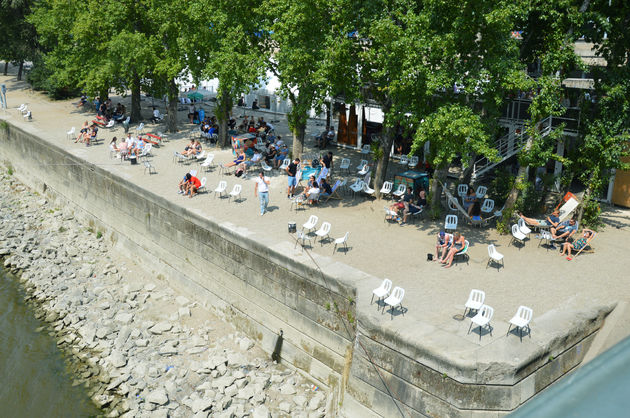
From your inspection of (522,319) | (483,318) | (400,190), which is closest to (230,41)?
(400,190)

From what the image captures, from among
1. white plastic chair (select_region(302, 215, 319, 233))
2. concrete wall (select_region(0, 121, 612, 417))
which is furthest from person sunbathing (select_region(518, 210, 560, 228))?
white plastic chair (select_region(302, 215, 319, 233))

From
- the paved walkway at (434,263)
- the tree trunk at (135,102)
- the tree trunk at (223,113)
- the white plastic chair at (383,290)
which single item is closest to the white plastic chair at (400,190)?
the paved walkway at (434,263)

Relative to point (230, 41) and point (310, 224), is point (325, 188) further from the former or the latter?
point (230, 41)

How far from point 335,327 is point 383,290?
1.91 m

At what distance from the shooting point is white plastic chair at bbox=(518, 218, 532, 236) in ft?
50.5

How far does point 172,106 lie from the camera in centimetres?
2941

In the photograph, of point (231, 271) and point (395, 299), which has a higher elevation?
point (395, 299)

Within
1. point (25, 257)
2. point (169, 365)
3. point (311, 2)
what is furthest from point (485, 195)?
point (25, 257)

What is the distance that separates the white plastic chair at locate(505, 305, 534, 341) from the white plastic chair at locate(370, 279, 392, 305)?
8.33 feet

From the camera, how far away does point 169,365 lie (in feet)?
49.0

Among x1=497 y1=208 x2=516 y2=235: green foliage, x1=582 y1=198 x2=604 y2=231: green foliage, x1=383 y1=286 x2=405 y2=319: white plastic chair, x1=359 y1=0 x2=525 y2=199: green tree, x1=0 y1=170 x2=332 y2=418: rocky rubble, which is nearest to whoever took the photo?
x1=383 y1=286 x2=405 y2=319: white plastic chair

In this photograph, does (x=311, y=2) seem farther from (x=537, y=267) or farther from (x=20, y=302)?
(x=20, y=302)

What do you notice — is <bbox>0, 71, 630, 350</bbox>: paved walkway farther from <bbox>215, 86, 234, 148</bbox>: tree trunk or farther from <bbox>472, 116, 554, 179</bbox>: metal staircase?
<bbox>215, 86, 234, 148</bbox>: tree trunk

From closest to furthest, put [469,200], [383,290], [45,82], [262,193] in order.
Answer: [383,290] < [469,200] < [262,193] < [45,82]
